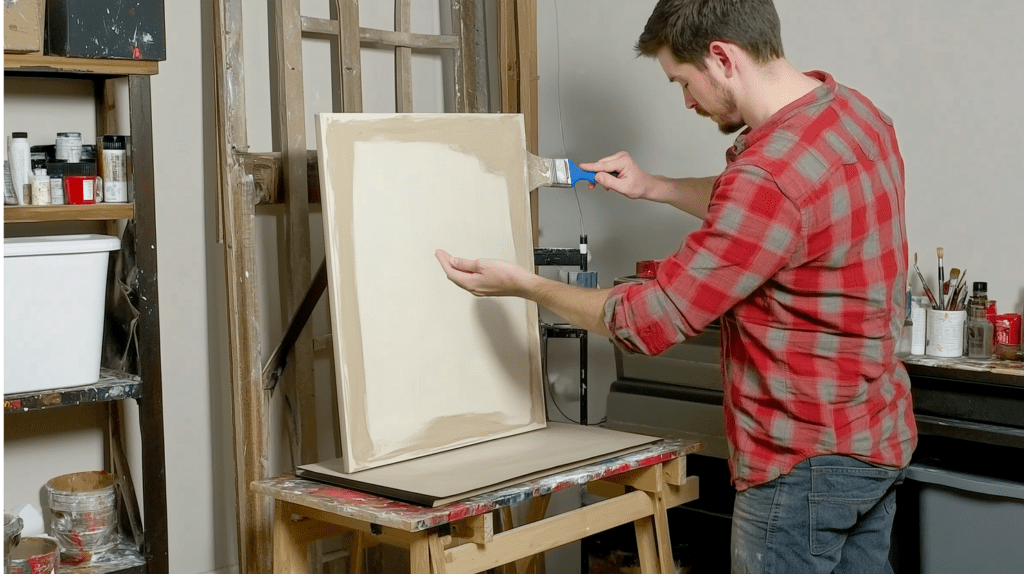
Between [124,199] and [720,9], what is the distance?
1.33m

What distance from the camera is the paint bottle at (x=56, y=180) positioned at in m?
1.96

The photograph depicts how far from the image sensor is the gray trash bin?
1.75 metres

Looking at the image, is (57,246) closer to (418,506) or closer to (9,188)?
(9,188)

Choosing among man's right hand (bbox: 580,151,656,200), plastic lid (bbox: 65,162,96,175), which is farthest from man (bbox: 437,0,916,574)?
plastic lid (bbox: 65,162,96,175)

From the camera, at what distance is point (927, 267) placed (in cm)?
217

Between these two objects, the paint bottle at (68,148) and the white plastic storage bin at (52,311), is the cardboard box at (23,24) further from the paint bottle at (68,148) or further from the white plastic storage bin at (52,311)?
the white plastic storage bin at (52,311)

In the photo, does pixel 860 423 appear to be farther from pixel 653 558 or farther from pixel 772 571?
pixel 653 558

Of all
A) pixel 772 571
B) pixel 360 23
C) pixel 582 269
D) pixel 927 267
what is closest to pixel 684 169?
pixel 582 269

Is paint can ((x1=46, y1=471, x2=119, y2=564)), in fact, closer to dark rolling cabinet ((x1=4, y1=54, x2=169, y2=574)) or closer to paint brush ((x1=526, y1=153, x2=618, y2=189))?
dark rolling cabinet ((x1=4, y1=54, x2=169, y2=574))

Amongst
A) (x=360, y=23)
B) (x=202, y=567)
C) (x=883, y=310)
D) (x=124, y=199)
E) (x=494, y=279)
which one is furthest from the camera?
(x=360, y=23)

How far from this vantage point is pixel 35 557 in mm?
1904

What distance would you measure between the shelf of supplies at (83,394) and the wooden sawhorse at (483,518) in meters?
0.53

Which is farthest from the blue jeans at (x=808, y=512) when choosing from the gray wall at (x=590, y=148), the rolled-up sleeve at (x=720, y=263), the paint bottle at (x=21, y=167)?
the paint bottle at (x=21, y=167)

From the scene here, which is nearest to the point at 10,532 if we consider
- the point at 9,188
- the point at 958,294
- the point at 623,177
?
the point at 9,188
